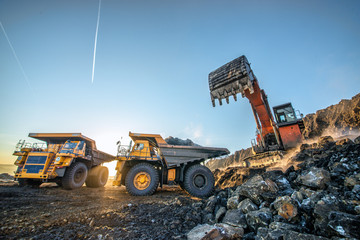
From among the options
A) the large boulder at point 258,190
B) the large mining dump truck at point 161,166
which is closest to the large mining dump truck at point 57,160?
the large mining dump truck at point 161,166

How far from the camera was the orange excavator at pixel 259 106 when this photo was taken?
5531 millimetres

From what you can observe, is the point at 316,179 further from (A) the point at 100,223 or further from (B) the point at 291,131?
(B) the point at 291,131

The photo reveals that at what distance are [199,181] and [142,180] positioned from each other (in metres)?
2.18

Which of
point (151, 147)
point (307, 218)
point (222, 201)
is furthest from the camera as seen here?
point (151, 147)

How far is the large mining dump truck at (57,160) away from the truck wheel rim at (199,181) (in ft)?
18.2

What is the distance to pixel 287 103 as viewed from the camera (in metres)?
9.10

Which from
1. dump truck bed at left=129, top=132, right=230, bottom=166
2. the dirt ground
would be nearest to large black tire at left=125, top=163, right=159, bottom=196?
dump truck bed at left=129, top=132, right=230, bottom=166

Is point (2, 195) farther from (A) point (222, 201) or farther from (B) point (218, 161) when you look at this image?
(B) point (218, 161)

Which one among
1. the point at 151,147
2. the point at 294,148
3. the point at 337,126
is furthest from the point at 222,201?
the point at 337,126

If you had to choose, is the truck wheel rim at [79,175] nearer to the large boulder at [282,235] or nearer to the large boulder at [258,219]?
the large boulder at [258,219]

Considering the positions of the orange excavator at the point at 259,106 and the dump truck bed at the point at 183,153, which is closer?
the orange excavator at the point at 259,106

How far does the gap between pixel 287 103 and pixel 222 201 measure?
27.3ft

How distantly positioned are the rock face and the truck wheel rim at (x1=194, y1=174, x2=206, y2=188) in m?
18.0

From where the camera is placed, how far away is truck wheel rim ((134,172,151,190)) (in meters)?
5.52
